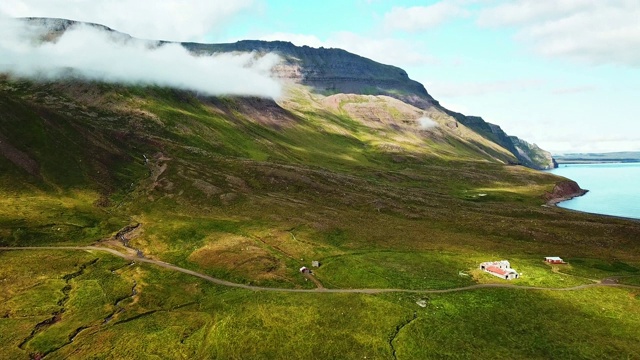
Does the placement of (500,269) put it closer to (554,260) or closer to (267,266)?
(554,260)

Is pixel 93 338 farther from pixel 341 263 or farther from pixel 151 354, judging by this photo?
pixel 341 263

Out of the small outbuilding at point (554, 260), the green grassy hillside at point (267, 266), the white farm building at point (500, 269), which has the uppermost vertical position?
the small outbuilding at point (554, 260)

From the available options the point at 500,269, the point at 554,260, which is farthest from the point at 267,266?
the point at 554,260


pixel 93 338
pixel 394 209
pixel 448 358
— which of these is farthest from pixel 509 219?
pixel 93 338

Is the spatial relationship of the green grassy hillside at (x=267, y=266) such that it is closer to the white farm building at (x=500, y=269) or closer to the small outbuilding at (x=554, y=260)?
the white farm building at (x=500, y=269)

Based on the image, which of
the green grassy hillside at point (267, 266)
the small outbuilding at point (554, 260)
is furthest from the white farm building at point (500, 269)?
the small outbuilding at point (554, 260)

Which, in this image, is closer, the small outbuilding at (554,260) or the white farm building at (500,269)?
the white farm building at (500,269)
